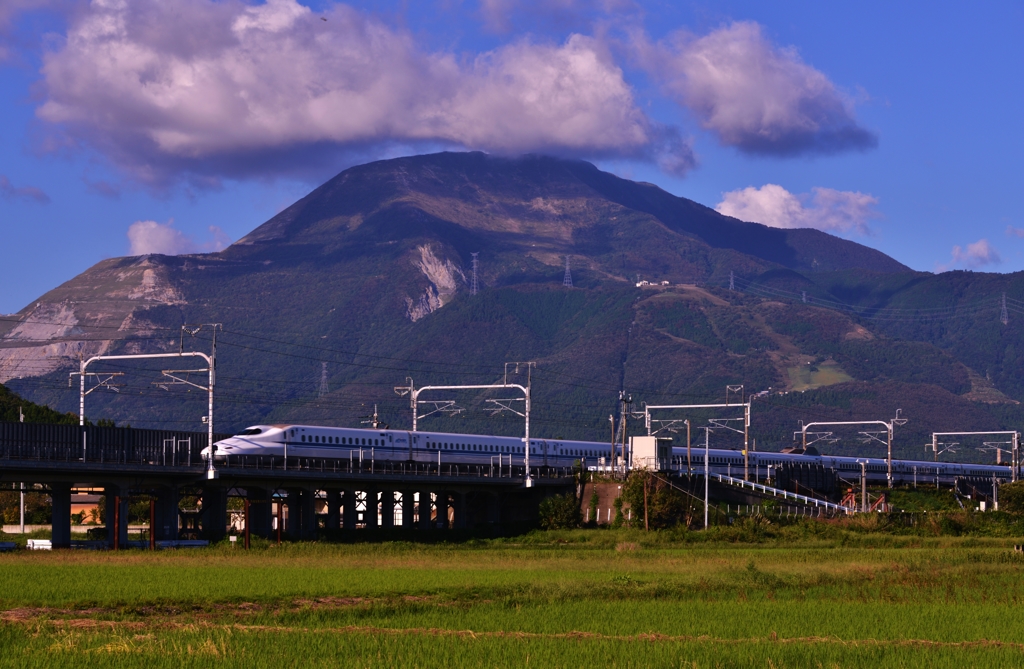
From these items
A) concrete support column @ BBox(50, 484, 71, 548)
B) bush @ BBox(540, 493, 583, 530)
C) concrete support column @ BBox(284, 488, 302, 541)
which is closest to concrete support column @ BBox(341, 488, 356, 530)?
concrete support column @ BBox(284, 488, 302, 541)

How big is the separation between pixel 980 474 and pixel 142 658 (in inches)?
6034

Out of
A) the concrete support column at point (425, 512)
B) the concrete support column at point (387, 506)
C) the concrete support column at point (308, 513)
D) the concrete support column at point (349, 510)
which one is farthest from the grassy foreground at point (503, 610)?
the concrete support column at point (387, 506)

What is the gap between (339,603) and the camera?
42.5m

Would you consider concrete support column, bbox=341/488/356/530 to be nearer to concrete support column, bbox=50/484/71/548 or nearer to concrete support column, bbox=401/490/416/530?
concrete support column, bbox=401/490/416/530

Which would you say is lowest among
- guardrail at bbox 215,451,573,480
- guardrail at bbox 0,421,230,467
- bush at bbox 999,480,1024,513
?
bush at bbox 999,480,1024,513

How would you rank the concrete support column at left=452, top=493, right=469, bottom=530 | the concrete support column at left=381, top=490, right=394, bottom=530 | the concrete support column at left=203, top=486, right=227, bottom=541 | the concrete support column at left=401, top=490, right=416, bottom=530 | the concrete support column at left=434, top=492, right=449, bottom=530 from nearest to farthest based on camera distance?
1. the concrete support column at left=203, top=486, right=227, bottom=541
2. the concrete support column at left=452, top=493, right=469, bottom=530
3. the concrete support column at left=401, top=490, right=416, bottom=530
4. the concrete support column at left=434, top=492, right=449, bottom=530
5. the concrete support column at left=381, top=490, right=394, bottom=530

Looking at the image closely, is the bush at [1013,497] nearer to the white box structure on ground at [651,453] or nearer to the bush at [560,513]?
the white box structure on ground at [651,453]

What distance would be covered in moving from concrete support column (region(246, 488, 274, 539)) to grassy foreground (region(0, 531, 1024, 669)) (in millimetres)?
18194

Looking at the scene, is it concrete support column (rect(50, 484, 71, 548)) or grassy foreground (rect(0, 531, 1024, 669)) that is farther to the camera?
concrete support column (rect(50, 484, 71, 548))

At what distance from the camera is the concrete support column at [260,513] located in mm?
86125

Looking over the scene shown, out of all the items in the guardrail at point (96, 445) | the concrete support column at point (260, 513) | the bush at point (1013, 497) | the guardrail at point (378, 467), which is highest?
the guardrail at point (96, 445)

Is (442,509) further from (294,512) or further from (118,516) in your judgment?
(118,516)

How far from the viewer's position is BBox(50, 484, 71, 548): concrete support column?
7275 centimetres

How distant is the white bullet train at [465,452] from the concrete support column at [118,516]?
6.72 metres
